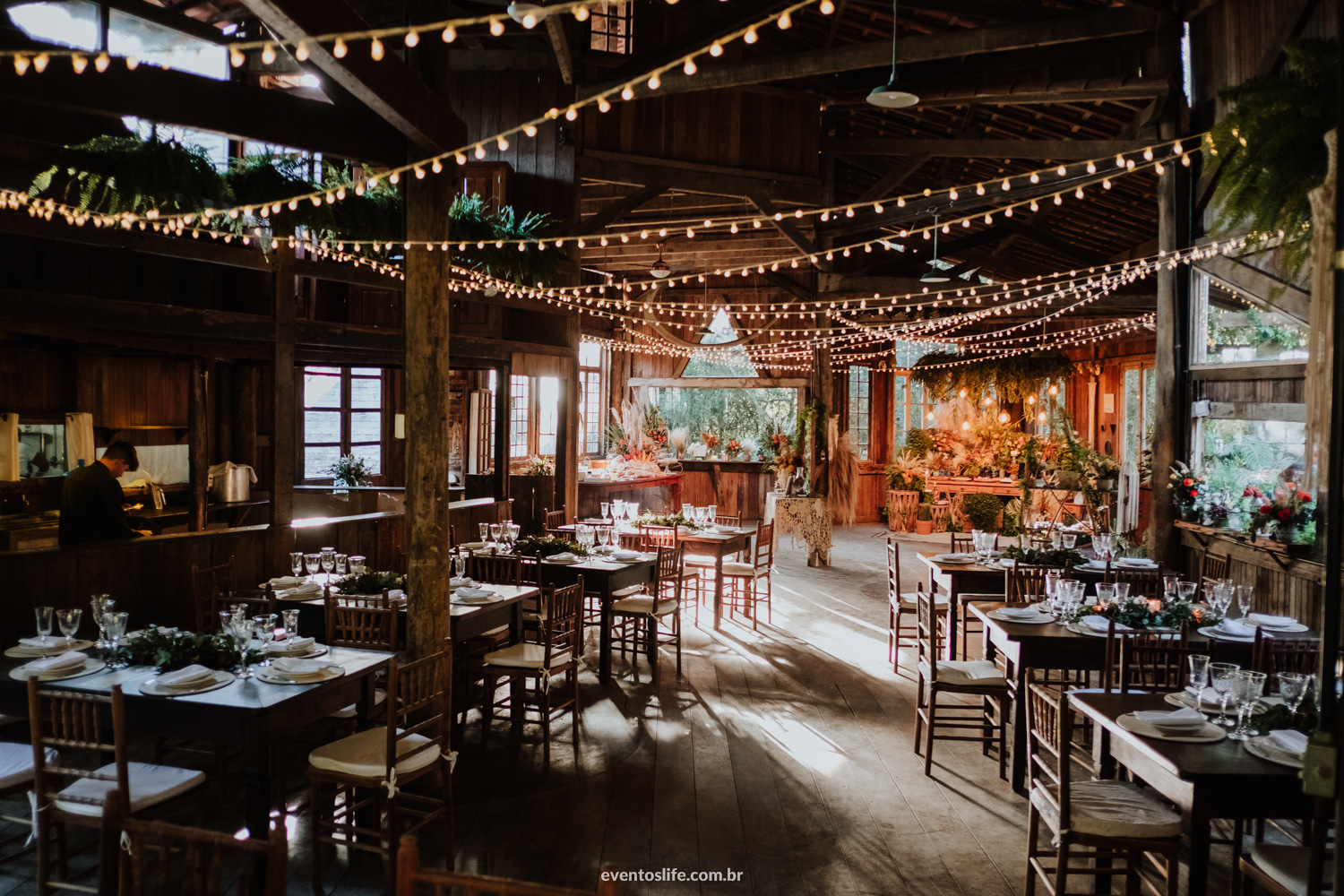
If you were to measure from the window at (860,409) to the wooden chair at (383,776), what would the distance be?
1412cm

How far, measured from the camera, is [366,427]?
11.7 metres

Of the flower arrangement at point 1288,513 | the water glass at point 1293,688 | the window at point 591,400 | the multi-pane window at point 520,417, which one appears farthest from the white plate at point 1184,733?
the window at point 591,400

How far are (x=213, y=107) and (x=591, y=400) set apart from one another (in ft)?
40.8

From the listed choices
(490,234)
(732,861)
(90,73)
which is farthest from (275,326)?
(732,861)

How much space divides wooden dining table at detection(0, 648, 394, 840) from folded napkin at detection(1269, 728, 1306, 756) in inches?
149

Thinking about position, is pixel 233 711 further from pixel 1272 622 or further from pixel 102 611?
pixel 1272 622

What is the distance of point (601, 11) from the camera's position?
32.1 ft

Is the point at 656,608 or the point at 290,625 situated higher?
the point at 290,625

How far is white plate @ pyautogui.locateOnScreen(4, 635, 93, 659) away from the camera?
426 cm

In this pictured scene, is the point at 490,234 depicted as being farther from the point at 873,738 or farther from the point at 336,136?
the point at 873,738

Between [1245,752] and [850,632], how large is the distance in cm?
518

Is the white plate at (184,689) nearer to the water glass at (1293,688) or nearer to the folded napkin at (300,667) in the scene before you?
the folded napkin at (300,667)

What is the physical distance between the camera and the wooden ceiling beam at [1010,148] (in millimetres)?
7996

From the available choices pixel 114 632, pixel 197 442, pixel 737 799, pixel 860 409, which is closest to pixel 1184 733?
pixel 737 799
